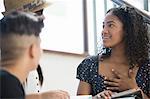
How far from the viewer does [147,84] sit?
6.03 feet

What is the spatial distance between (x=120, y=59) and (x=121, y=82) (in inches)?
6.6

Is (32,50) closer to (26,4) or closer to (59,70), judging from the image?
(26,4)

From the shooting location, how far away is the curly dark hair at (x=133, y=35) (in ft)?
6.25

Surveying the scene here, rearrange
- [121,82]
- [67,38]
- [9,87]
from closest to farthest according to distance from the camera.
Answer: [9,87]
[121,82]
[67,38]

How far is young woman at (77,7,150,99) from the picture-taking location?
71.8 inches

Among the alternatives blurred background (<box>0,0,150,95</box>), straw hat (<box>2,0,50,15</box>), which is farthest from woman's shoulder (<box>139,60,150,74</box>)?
straw hat (<box>2,0,50,15</box>)

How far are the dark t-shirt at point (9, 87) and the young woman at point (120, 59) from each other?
0.83 meters

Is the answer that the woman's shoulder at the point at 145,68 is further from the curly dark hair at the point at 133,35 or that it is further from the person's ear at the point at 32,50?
the person's ear at the point at 32,50

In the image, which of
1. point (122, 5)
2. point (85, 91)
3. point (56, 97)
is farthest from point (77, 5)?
point (56, 97)

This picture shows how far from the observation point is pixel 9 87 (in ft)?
3.30

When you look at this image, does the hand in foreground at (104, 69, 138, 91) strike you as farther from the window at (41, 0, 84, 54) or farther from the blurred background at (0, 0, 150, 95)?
the window at (41, 0, 84, 54)

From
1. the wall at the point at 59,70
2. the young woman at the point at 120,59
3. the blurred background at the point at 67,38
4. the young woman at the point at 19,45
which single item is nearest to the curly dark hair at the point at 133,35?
the young woman at the point at 120,59

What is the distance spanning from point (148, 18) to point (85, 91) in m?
0.49

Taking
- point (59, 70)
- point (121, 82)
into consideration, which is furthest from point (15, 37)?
point (59, 70)
